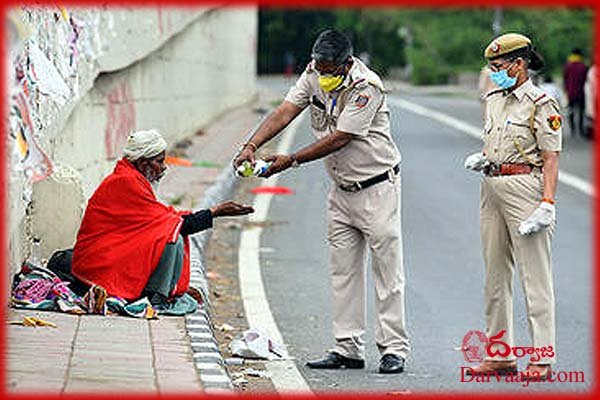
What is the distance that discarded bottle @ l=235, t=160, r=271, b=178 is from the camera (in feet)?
30.1

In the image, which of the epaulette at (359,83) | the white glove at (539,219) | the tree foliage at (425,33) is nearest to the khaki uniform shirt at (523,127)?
the white glove at (539,219)

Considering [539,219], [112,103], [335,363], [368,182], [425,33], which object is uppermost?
[368,182]

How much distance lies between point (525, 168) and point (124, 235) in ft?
8.25

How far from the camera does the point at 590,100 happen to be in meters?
30.7

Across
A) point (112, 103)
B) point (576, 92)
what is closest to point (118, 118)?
point (112, 103)

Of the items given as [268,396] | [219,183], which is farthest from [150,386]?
[219,183]

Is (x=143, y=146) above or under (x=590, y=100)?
above

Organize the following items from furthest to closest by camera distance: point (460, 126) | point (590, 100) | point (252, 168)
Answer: point (460, 126) < point (590, 100) < point (252, 168)

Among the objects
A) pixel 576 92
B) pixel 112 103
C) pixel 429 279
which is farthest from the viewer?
pixel 576 92

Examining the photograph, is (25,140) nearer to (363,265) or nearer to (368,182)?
(368,182)

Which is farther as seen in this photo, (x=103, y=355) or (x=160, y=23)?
(x=160, y=23)

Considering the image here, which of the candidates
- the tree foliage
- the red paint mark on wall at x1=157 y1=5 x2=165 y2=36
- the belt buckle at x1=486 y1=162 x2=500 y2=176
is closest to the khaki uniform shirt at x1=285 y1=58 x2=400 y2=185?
the belt buckle at x1=486 y1=162 x2=500 y2=176

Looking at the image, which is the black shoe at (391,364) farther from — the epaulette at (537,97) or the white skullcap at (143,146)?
the white skullcap at (143,146)

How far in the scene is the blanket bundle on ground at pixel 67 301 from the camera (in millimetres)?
9297
